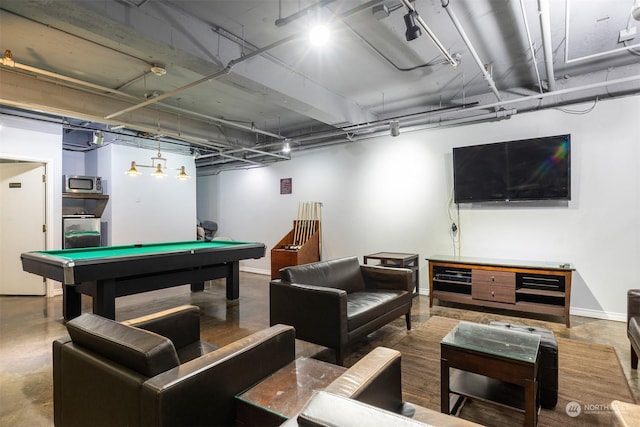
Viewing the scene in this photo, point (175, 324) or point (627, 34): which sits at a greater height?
point (627, 34)

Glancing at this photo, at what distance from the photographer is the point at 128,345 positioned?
1.46 metres

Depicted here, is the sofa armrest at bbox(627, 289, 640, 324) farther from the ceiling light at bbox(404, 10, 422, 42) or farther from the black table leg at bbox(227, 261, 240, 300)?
the black table leg at bbox(227, 261, 240, 300)

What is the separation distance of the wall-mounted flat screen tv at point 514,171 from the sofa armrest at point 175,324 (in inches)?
165

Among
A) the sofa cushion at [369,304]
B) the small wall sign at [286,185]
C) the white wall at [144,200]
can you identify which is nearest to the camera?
the sofa cushion at [369,304]

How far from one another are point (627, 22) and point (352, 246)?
4.73m

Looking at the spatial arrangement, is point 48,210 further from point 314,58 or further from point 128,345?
point 128,345

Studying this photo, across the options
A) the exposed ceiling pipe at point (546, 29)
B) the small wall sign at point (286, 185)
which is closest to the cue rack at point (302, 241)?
the small wall sign at point (286, 185)

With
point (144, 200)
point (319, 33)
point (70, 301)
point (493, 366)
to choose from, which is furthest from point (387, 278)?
point (144, 200)

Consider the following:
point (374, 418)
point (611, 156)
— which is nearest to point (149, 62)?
point (374, 418)

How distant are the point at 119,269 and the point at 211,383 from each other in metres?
2.76

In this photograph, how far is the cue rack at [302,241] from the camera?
6332mm

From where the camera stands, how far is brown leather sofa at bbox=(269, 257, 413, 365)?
112 inches

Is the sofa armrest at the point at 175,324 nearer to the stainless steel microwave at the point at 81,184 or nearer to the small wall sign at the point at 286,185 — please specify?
the stainless steel microwave at the point at 81,184

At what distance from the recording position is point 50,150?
5555 mm
